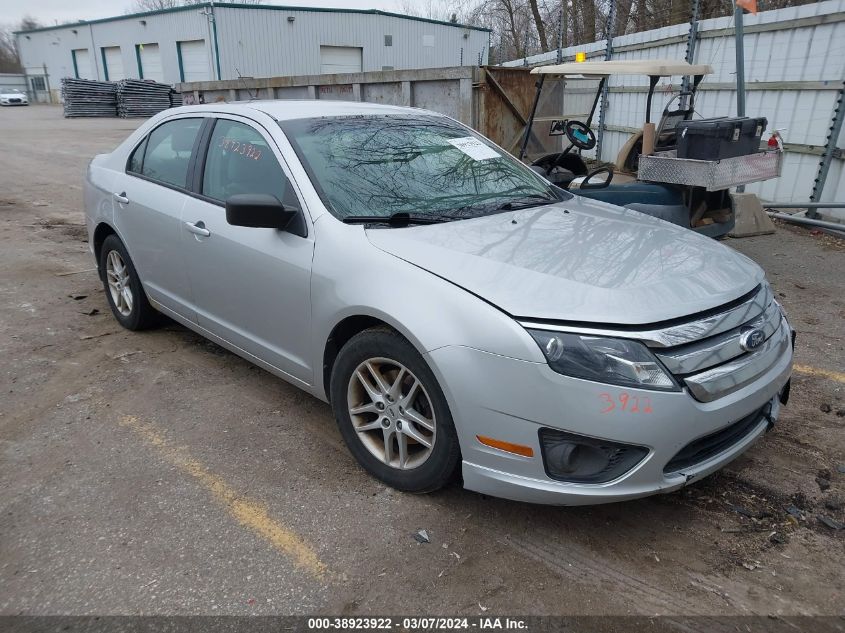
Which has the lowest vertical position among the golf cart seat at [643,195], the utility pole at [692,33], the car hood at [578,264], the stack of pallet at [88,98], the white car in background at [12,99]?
Answer: the white car in background at [12,99]

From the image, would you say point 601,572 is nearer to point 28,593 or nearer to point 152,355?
point 28,593

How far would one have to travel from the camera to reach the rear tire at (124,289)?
464 centimetres

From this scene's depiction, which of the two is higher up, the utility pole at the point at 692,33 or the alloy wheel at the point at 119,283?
the utility pole at the point at 692,33

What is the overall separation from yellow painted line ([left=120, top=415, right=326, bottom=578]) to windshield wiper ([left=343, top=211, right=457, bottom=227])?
1.36 m

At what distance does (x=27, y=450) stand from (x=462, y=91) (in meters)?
6.67

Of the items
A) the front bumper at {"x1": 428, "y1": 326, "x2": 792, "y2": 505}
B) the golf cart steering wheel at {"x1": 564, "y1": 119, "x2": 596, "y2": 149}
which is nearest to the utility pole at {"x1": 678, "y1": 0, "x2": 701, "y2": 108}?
the golf cart steering wheel at {"x1": 564, "y1": 119, "x2": 596, "y2": 149}

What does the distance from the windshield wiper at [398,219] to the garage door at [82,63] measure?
1787 inches

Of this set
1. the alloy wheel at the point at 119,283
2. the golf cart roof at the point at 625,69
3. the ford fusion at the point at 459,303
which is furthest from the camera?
the golf cart roof at the point at 625,69

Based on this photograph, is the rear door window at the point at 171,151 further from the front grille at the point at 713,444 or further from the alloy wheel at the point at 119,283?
the front grille at the point at 713,444

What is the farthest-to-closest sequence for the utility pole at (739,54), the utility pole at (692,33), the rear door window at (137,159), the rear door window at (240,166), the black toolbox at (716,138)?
the utility pole at (692,33) < the utility pole at (739,54) < the black toolbox at (716,138) < the rear door window at (137,159) < the rear door window at (240,166)

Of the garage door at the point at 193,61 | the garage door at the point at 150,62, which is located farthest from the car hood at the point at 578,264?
the garage door at the point at 150,62

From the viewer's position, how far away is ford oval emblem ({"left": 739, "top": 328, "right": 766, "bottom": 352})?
8.34 ft

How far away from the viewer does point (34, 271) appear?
6.47 m

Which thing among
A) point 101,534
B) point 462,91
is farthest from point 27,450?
point 462,91
